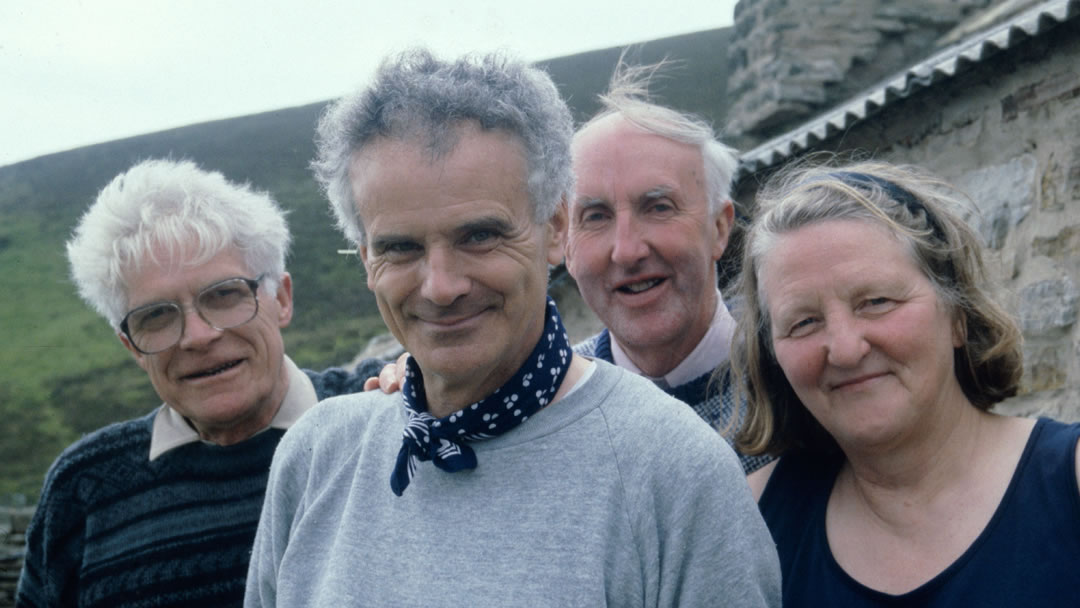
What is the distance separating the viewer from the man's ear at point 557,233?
1.58 meters

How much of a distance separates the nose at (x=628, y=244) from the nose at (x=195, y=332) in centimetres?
106

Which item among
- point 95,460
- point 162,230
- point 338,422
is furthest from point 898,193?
point 95,460

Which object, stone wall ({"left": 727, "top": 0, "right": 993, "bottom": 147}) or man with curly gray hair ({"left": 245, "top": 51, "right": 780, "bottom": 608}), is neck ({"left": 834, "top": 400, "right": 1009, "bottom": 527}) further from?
stone wall ({"left": 727, "top": 0, "right": 993, "bottom": 147})

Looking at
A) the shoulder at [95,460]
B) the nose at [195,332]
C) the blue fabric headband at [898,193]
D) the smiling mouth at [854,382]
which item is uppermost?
the blue fabric headband at [898,193]

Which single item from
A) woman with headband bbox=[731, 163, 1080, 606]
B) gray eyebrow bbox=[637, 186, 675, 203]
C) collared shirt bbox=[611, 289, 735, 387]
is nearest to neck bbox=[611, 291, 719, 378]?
collared shirt bbox=[611, 289, 735, 387]

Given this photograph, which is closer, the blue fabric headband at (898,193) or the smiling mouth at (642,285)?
the blue fabric headband at (898,193)

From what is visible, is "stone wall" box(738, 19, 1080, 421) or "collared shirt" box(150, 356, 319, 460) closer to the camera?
"collared shirt" box(150, 356, 319, 460)

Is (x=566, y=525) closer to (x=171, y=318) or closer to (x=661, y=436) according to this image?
(x=661, y=436)

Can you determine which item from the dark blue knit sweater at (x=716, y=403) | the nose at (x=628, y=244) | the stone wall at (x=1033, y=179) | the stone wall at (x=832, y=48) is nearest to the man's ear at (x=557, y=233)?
the dark blue knit sweater at (x=716, y=403)

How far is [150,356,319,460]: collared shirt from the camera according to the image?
8.02 feet

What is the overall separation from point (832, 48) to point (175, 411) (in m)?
7.37

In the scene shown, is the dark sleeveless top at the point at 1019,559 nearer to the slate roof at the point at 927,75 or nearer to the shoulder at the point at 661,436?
the shoulder at the point at 661,436

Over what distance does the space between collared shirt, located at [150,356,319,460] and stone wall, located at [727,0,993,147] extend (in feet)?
21.9

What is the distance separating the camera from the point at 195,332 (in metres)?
2.31
